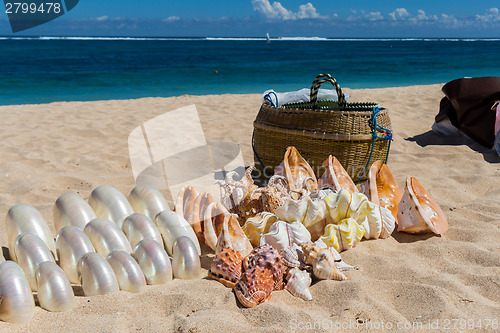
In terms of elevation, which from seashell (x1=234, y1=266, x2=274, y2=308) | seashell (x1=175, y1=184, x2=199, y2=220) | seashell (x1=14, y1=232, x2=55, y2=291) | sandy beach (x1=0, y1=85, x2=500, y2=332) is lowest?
sandy beach (x1=0, y1=85, x2=500, y2=332)

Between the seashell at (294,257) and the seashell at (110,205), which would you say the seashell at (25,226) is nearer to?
the seashell at (110,205)

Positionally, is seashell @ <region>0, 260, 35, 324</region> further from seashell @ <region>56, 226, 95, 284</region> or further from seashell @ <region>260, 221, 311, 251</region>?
seashell @ <region>260, 221, 311, 251</region>

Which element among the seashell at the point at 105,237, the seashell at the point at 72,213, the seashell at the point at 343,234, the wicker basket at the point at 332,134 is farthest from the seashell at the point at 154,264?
the wicker basket at the point at 332,134

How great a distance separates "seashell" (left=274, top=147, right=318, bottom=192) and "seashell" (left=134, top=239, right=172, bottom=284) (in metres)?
1.10

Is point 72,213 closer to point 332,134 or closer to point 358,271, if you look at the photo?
point 358,271

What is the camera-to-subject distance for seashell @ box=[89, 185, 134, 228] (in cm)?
234

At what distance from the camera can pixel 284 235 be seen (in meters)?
2.17

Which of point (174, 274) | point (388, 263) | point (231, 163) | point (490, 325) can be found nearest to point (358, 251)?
point (388, 263)

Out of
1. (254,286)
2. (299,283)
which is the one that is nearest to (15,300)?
(254,286)

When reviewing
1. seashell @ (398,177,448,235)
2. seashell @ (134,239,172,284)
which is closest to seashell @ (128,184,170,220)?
seashell @ (134,239,172,284)

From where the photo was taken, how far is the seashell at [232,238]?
7.13 ft

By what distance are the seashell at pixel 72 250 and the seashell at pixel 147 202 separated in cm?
53

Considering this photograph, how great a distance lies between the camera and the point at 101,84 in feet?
46.0

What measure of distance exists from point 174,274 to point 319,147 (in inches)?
65.1
